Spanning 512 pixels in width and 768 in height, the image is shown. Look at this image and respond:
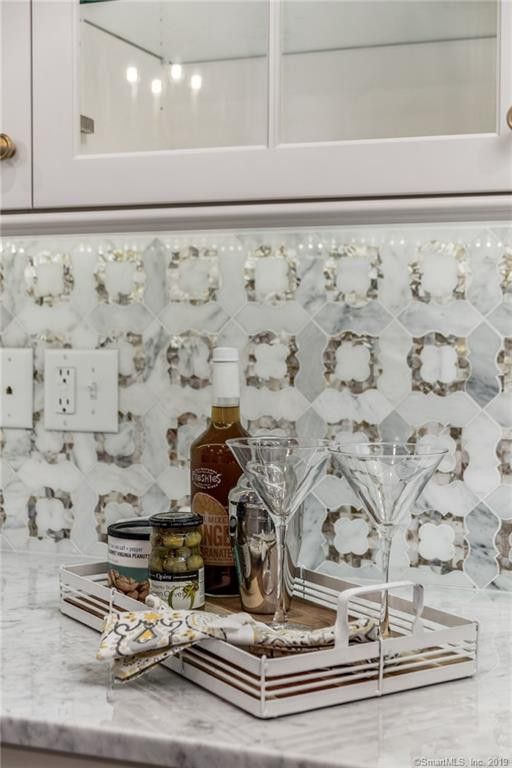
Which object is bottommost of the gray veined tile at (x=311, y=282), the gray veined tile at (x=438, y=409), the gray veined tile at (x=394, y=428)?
the gray veined tile at (x=394, y=428)

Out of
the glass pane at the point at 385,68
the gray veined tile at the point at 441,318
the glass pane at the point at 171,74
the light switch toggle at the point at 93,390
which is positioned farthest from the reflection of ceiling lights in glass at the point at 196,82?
the light switch toggle at the point at 93,390

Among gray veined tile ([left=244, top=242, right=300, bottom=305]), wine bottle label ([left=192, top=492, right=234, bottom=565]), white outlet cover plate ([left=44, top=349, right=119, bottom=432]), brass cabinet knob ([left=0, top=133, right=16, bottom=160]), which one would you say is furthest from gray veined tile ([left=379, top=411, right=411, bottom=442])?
brass cabinet knob ([left=0, top=133, right=16, bottom=160])

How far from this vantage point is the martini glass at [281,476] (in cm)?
102

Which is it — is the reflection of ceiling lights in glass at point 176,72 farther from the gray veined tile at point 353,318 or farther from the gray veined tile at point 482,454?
the gray veined tile at point 482,454

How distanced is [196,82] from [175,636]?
703mm

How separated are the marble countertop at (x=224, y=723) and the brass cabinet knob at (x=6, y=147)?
0.64m

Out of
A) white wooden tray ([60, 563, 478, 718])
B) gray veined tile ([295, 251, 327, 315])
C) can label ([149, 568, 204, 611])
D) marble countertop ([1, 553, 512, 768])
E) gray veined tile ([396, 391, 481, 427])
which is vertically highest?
gray veined tile ([295, 251, 327, 315])

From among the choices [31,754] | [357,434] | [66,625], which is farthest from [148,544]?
[357,434]

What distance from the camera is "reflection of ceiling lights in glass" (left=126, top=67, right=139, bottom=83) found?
4.08 feet

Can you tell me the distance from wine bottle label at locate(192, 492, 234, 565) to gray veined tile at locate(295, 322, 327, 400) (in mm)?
320

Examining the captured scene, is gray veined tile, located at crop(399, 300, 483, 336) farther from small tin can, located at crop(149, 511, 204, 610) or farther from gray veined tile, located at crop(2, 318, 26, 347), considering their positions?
gray veined tile, located at crop(2, 318, 26, 347)

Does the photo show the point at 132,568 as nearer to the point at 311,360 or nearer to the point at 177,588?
the point at 177,588

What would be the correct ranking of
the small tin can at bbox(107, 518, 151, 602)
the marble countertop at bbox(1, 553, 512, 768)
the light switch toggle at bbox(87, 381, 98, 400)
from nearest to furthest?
the marble countertop at bbox(1, 553, 512, 768), the small tin can at bbox(107, 518, 151, 602), the light switch toggle at bbox(87, 381, 98, 400)

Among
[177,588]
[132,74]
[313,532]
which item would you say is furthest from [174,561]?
[132,74]
